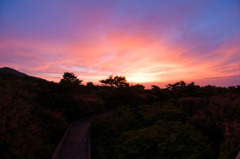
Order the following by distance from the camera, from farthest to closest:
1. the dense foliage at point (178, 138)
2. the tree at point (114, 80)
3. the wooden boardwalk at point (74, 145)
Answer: the tree at point (114, 80) → the wooden boardwalk at point (74, 145) → the dense foliage at point (178, 138)

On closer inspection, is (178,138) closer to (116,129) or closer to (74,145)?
(116,129)

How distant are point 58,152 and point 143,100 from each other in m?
18.7

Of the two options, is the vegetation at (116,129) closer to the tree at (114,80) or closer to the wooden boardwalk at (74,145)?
the wooden boardwalk at (74,145)

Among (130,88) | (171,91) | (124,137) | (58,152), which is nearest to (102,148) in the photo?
(124,137)

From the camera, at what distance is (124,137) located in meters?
10.1

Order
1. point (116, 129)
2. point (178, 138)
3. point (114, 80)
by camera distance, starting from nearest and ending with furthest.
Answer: point (178, 138)
point (116, 129)
point (114, 80)

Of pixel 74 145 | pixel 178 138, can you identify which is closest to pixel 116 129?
pixel 74 145

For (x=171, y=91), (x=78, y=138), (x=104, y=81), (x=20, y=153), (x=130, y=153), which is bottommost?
(x=130, y=153)

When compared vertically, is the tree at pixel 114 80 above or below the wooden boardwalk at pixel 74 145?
above

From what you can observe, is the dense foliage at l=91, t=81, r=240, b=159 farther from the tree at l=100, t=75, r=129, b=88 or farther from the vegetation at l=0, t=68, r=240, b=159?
the tree at l=100, t=75, r=129, b=88

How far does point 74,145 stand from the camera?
859cm

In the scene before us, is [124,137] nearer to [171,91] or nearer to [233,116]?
[233,116]

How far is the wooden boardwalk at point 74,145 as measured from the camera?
747 centimetres

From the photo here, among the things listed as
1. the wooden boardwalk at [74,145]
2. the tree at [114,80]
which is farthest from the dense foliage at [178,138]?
the tree at [114,80]
